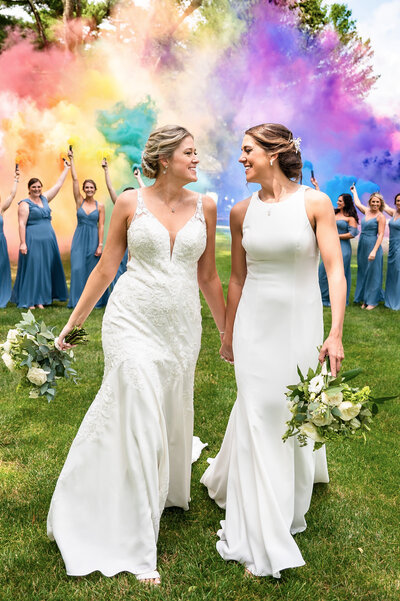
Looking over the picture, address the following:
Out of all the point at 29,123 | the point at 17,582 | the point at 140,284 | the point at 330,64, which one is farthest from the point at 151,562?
the point at 330,64

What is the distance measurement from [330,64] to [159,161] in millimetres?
17815

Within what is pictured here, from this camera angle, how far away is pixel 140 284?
10.2 feet

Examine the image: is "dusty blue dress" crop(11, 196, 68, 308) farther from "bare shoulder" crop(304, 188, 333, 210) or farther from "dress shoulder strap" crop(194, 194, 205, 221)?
"bare shoulder" crop(304, 188, 333, 210)

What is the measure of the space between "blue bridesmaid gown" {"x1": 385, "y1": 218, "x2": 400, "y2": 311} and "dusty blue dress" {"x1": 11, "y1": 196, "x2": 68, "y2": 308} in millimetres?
6492

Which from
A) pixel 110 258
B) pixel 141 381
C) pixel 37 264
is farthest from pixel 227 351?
pixel 37 264

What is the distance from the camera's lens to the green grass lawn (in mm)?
2781

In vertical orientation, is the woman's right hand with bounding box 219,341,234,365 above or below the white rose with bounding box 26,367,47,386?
above

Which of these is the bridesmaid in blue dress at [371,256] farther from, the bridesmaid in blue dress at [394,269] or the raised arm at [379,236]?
the bridesmaid in blue dress at [394,269]

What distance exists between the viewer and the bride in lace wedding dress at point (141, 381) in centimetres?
293

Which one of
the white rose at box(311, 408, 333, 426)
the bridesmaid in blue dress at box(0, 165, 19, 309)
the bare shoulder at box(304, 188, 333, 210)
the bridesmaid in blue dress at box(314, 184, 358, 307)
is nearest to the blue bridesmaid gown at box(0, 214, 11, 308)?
the bridesmaid in blue dress at box(0, 165, 19, 309)

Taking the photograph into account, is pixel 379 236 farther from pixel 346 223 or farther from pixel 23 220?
pixel 23 220

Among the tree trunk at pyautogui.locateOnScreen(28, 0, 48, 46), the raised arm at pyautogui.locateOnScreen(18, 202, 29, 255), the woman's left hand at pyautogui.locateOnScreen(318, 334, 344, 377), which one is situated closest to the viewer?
the woman's left hand at pyautogui.locateOnScreen(318, 334, 344, 377)

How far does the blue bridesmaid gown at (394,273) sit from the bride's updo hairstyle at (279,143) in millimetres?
8886

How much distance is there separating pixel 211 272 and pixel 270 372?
2.57 feet
